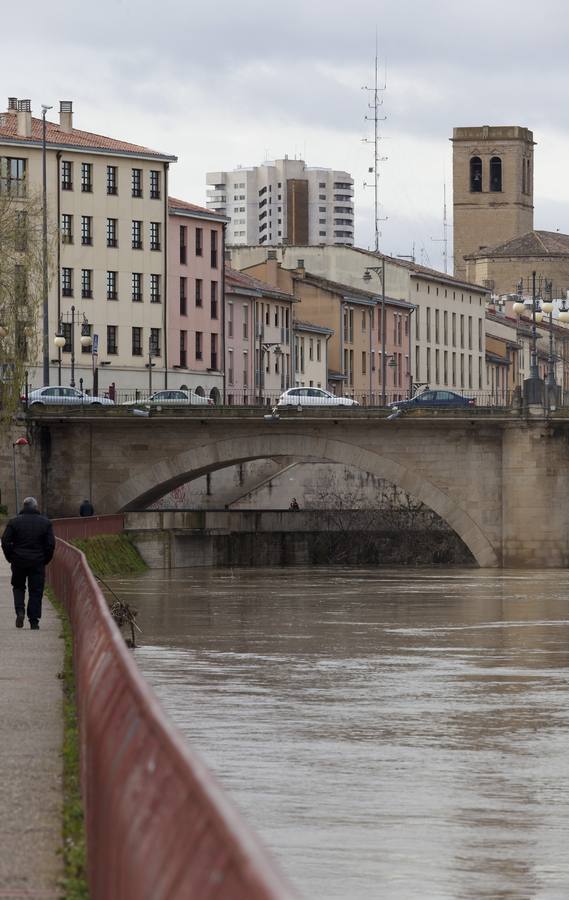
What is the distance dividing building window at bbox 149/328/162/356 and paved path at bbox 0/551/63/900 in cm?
8667

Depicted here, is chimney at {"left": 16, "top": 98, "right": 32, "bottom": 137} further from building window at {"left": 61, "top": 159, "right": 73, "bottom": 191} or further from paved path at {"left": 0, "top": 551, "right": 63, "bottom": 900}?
paved path at {"left": 0, "top": 551, "right": 63, "bottom": 900}

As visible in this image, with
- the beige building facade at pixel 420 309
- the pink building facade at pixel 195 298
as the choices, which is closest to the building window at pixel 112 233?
the pink building facade at pixel 195 298

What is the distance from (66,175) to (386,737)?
8886 cm

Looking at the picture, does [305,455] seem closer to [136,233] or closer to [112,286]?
[112,286]

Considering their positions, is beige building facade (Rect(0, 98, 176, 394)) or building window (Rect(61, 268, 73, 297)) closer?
beige building facade (Rect(0, 98, 176, 394))

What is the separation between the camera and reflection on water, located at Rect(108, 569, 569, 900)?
1462 centimetres

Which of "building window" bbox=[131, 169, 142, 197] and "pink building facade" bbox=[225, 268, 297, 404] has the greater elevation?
"building window" bbox=[131, 169, 142, 197]

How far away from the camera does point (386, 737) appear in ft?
71.8

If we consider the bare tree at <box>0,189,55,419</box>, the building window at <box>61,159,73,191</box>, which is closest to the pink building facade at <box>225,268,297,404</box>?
the building window at <box>61,159,73,191</box>

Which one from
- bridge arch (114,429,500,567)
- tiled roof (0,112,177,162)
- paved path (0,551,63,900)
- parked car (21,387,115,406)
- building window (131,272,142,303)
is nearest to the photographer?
paved path (0,551,63,900)

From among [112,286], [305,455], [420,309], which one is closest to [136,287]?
[112,286]

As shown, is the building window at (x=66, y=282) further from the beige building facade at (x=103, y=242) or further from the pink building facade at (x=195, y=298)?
the pink building facade at (x=195, y=298)

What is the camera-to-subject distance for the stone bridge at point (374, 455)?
259ft

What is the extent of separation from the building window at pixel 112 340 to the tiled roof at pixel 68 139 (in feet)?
30.5
